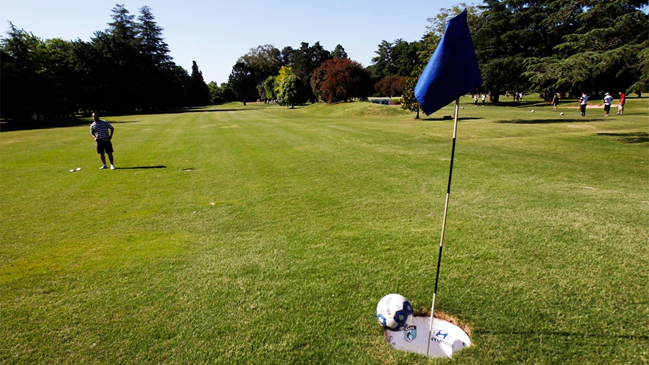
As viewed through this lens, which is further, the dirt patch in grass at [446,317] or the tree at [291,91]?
the tree at [291,91]

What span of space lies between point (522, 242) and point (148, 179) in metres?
10.0

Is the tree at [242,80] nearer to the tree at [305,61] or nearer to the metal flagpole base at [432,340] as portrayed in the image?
the tree at [305,61]

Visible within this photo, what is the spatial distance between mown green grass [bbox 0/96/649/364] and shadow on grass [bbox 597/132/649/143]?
6994 mm

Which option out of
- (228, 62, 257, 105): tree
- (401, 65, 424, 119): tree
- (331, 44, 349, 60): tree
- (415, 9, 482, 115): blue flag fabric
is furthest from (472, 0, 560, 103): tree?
(331, 44, 349, 60): tree

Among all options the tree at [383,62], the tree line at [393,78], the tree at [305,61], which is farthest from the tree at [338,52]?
the tree line at [393,78]

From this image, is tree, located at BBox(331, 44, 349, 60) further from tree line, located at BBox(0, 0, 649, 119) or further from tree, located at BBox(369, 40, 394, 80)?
tree line, located at BBox(0, 0, 649, 119)

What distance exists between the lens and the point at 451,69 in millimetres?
3422

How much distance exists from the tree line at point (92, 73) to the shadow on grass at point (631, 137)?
5130 cm

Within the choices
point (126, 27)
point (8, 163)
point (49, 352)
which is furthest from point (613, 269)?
point (126, 27)

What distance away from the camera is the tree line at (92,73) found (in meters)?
38.5

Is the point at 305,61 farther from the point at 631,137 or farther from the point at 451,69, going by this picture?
the point at 451,69

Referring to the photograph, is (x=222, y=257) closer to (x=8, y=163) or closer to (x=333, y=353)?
(x=333, y=353)

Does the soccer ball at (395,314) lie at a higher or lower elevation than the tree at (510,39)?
lower

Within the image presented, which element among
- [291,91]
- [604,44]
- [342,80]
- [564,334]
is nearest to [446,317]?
[564,334]
